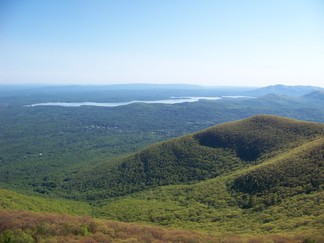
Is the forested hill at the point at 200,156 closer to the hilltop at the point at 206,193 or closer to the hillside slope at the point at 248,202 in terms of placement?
the hilltop at the point at 206,193

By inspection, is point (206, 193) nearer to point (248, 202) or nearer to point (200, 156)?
point (248, 202)

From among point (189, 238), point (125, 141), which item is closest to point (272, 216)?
point (189, 238)

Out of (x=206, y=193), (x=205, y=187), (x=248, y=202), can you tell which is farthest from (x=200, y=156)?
(x=248, y=202)

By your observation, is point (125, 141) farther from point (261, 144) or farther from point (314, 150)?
point (314, 150)

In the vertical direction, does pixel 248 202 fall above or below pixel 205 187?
above

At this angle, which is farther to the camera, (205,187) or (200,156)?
(200,156)

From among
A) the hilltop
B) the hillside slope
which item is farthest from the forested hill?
the hillside slope

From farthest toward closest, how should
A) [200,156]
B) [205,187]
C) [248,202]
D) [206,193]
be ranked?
[200,156] < [205,187] < [206,193] < [248,202]

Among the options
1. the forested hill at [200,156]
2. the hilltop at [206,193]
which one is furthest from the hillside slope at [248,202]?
the forested hill at [200,156]

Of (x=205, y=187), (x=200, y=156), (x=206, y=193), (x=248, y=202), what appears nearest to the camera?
(x=248, y=202)
